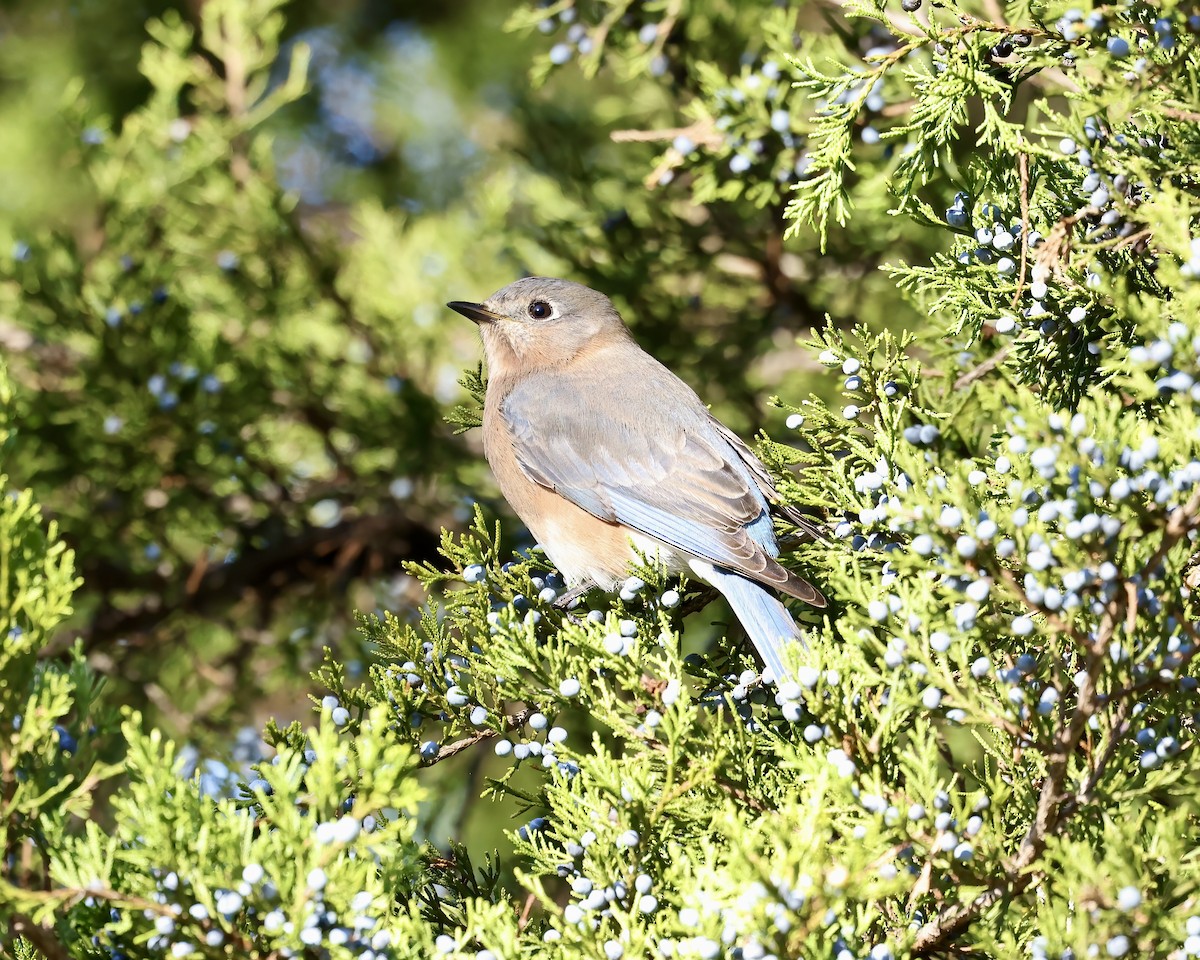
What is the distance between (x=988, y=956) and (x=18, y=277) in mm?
3752

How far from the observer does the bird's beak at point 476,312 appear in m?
4.15

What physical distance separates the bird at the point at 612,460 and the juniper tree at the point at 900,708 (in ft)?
1.82

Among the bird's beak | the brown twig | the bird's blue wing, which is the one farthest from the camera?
the bird's beak

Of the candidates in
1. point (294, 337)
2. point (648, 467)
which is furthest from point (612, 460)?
point (294, 337)

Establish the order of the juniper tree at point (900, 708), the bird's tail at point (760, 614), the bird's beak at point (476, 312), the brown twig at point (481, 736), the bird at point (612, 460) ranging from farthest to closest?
the bird's beak at point (476, 312), the bird at point (612, 460), the bird's tail at point (760, 614), the brown twig at point (481, 736), the juniper tree at point (900, 708)

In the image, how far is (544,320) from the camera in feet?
14.0

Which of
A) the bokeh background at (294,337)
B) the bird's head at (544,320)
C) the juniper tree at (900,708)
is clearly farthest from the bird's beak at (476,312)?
the juniper tree at (900,708)

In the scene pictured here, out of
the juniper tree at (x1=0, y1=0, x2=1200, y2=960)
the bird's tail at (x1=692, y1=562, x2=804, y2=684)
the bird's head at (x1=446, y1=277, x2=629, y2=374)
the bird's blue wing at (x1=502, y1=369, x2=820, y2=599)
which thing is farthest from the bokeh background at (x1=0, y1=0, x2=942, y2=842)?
the juniper tree at (x1=0, y1=0, x2=1200, y2=960)

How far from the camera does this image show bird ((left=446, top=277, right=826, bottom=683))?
10.6 ft

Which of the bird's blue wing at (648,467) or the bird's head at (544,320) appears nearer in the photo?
the bird's blue wing at (648,467)

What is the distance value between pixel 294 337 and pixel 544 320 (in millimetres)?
1115

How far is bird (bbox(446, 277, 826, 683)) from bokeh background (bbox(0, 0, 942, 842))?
0.27 meters

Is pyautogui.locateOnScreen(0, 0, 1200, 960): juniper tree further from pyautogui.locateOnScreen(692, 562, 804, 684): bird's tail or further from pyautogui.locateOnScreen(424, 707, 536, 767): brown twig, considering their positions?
pyautogui.locateOnScreen(692, 562, 804, 684): bird's tail

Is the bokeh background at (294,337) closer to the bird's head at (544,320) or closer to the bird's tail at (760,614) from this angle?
the bird's head at (544,320)
